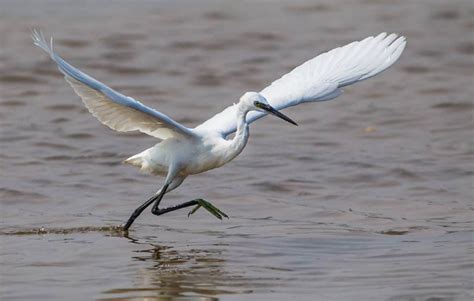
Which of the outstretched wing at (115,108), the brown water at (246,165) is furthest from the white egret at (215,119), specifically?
the brown water at (246,165)

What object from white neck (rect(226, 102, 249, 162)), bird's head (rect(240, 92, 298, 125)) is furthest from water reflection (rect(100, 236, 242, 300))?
bird's head (rect(240, 92, 298, 125))

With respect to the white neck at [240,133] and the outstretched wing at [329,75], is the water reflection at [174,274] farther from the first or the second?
the outstretched wing at [329,75]

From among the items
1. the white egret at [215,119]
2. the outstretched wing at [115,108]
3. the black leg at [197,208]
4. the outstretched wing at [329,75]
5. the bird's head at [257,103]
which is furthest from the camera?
the outstretched wing at [329,75]

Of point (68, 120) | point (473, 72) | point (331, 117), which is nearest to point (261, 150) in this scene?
point (331, 117)

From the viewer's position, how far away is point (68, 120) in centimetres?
1427

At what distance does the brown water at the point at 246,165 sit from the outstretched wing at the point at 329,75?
0.96 metres

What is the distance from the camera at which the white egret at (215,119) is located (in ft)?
27.5

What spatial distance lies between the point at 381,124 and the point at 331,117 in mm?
764

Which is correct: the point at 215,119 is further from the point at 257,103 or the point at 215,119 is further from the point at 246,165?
the point at 246,165

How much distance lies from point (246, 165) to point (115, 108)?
12.7 ft

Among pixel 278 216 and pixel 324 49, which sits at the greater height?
pixel 324 49

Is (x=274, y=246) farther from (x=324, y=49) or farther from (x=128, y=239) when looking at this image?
(x=324, y=49)

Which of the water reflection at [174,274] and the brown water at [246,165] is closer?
the water reflection at [174,274]

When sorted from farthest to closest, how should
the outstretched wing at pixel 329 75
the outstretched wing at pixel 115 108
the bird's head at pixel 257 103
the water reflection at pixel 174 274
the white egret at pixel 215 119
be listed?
the outstretched wing at pixel 329 75 → the bird's head at pixel 257 103 → the white egret at pixel 215 119 → the outstretched wing at pixel 115 108 → the water reflection at pixel 174 274
